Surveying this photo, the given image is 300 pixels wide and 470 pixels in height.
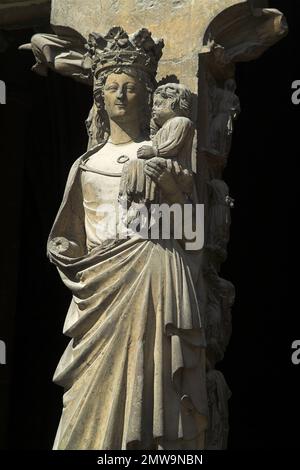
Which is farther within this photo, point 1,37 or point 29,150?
point 29,150

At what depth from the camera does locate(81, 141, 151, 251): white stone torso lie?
9.84 metres

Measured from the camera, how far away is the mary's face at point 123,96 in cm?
993

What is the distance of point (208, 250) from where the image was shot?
10.1 meters

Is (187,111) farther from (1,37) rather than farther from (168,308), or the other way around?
(1,37)

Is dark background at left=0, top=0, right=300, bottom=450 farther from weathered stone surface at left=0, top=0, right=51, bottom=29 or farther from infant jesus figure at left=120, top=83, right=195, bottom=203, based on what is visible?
infant jesus figure at left=120, top=83, right=195, bottom=203

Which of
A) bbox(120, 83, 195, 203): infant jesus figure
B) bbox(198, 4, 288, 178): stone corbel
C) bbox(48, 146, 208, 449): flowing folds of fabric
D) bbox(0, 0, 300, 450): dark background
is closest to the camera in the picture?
bbox(48, 146, 208, 449): flowing folds of fabric

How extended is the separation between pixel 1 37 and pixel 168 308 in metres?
3.62

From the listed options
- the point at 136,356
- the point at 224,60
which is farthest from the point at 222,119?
the point at 136,356

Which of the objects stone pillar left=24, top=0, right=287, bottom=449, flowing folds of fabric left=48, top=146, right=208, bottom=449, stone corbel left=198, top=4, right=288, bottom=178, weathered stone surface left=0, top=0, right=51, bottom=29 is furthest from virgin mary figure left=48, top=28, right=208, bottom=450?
weathered stone surface left=0, top=0, right=51, bottom=29

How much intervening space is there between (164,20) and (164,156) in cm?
124

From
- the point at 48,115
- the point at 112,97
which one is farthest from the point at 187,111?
the point at 48,115

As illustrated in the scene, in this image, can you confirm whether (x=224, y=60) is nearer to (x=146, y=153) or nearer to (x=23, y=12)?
(x=146, y=153)

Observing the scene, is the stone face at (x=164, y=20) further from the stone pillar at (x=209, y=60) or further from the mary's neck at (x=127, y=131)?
the mary's neck at (x=127, y=131)

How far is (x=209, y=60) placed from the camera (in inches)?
410
